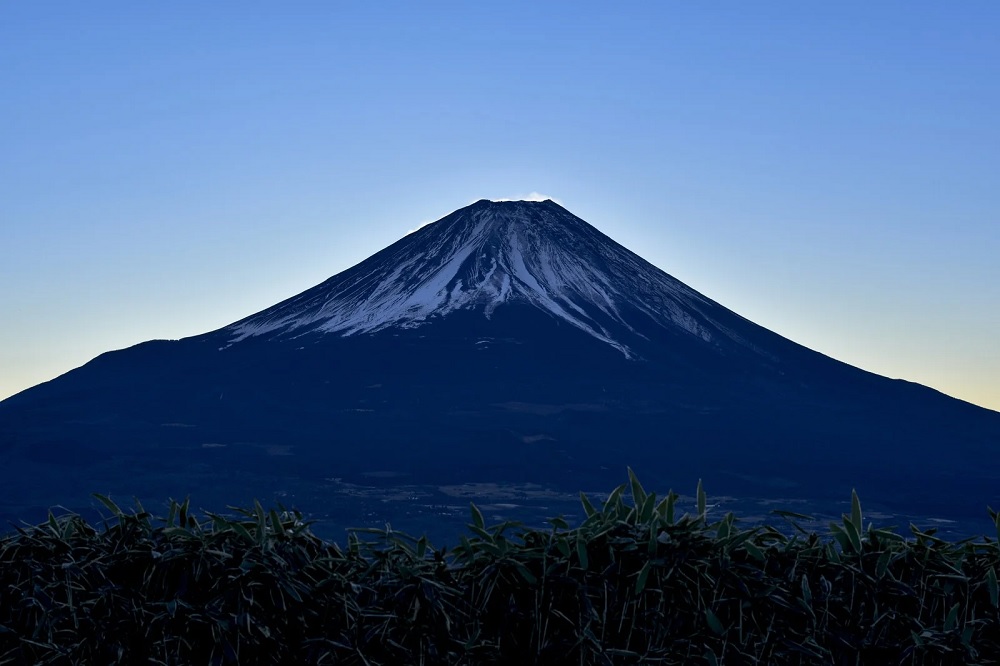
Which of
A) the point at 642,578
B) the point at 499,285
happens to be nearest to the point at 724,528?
the point at 642,578

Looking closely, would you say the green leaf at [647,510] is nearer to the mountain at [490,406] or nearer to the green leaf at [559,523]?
the green leaf at [559,523]

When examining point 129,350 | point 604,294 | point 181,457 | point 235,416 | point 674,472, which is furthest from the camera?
point 129,350

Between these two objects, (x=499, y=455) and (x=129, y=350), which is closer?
(x=499, y=455)

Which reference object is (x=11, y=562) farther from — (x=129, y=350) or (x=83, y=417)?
(x=129, y=350)

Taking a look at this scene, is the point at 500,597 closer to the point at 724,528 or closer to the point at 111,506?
the point at 724,528

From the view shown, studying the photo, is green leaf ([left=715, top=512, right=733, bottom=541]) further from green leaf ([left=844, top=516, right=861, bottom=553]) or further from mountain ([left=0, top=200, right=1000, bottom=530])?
mountain ([left=0, top=200, right=1000, bottom=530])

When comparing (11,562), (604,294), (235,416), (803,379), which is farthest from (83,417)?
(11,562)

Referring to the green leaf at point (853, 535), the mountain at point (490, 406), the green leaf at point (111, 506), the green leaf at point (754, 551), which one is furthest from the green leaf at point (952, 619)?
the mountain at point (490, 406)
